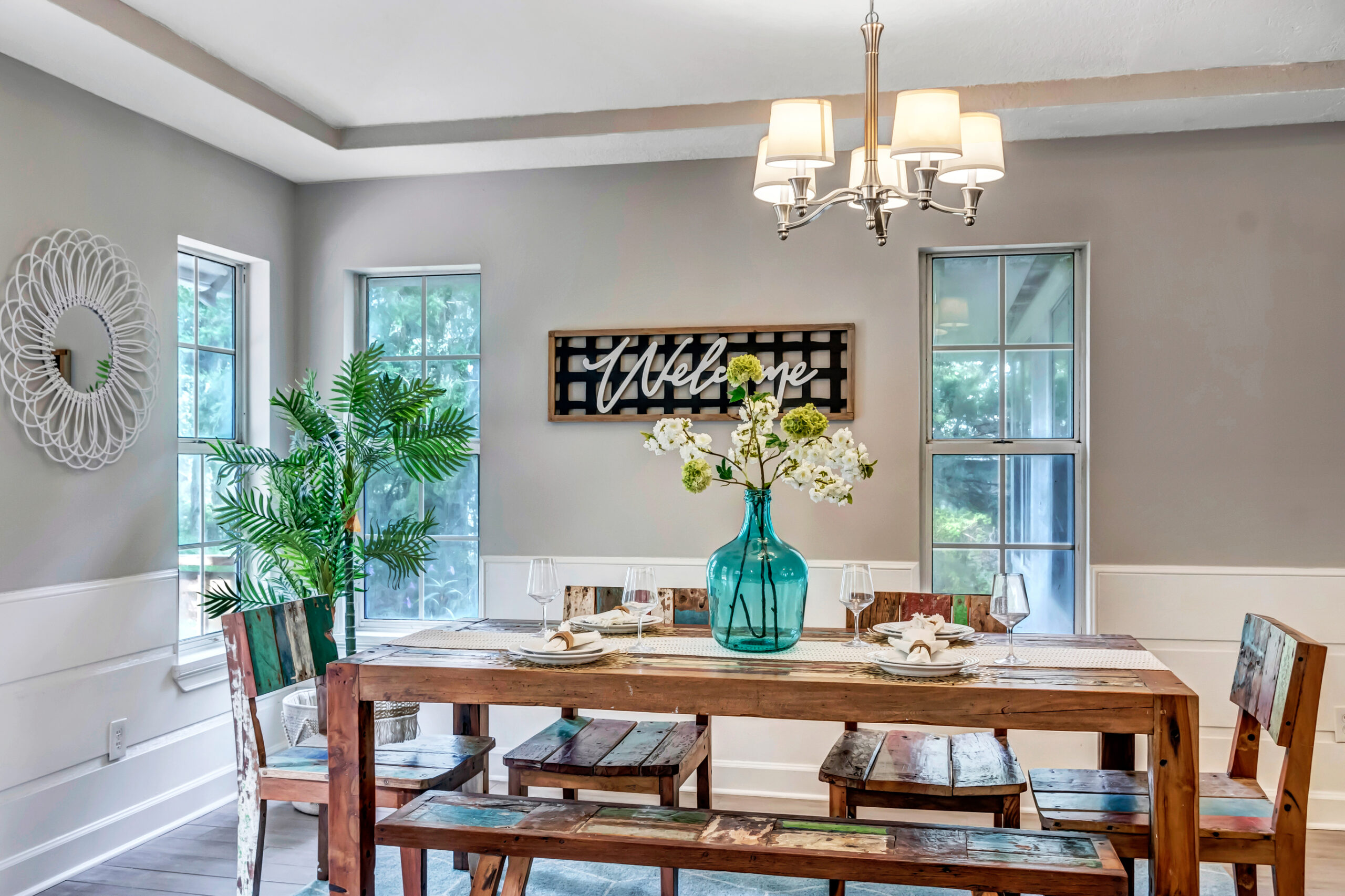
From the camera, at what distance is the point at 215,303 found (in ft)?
12.5

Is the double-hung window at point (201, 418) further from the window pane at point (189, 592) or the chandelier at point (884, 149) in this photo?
the chandelier at point (884, 149)

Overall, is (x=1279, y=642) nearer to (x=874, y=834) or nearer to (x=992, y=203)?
(x=874, y=834)

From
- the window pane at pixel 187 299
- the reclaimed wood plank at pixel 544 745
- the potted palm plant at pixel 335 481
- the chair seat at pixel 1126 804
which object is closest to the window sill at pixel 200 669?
the potted palm plant at pixel 335 481

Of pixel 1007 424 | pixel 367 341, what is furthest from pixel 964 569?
pixel 367 341

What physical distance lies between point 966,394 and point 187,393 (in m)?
2.81

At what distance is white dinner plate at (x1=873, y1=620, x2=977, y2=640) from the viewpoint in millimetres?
2381

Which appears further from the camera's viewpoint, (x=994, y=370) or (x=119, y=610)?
(x=994, y=370)

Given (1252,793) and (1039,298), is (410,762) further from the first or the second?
(1039,298)

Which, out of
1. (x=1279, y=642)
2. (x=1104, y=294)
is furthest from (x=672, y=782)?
(x=1104, y=294)

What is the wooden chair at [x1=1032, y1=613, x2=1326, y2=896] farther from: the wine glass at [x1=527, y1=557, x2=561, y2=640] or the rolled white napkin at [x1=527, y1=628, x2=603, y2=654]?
the wine glass at [x1=527, y1=557, x2=561, y2=640]

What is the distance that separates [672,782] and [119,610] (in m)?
1.90

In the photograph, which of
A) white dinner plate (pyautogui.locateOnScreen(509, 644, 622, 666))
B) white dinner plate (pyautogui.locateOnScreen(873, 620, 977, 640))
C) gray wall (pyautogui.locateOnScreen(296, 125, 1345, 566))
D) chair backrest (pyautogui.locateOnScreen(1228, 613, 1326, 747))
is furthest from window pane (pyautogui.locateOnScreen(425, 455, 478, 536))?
chair backrest (pyautogui.locateOnScreen(1228, 613, 1326, 747))

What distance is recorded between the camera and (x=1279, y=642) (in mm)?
2148

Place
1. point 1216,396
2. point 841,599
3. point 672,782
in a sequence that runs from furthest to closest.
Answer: point 1216,396, point 672,782, point 841,599
